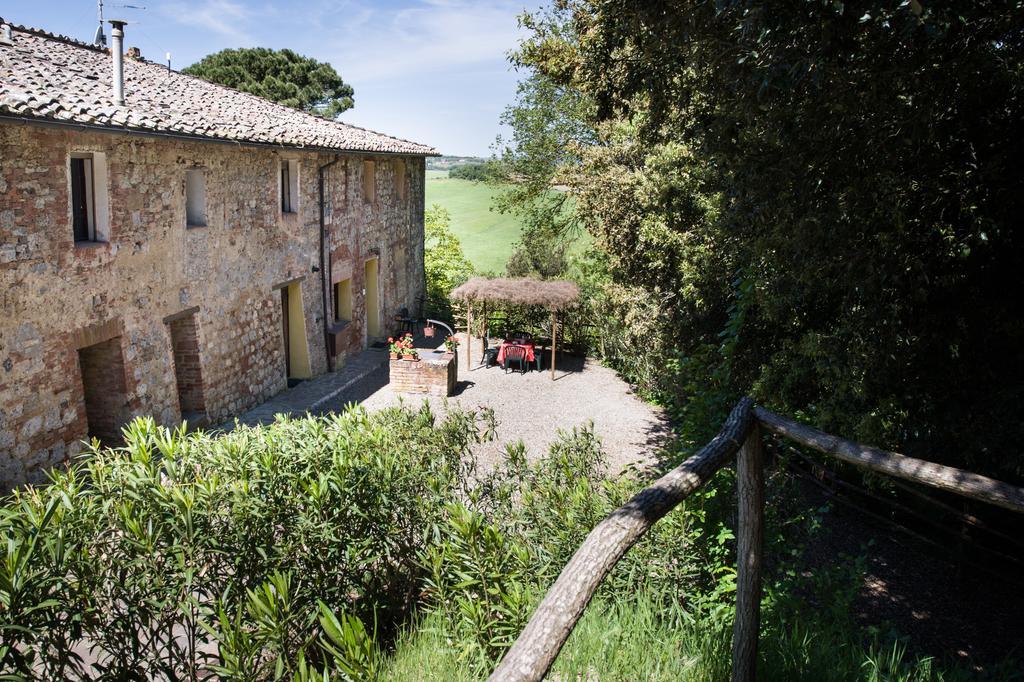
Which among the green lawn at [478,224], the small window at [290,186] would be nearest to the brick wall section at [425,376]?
the small window at [290,186]

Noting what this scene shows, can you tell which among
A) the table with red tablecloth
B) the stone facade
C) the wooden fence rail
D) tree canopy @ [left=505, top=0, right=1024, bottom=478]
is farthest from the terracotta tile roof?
the wooden fence rail

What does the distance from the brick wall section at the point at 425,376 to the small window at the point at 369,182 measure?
199 inches

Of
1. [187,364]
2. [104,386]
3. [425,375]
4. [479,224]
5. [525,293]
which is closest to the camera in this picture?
[104,386]

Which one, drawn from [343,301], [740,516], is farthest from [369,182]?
[740,516]

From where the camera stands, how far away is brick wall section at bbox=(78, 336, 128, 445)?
8906 mm

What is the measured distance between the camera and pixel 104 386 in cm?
897

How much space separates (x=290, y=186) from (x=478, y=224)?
3848 cm

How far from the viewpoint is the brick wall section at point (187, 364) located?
33.9ft

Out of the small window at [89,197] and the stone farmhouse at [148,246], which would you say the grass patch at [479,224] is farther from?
the small window at [89,197]

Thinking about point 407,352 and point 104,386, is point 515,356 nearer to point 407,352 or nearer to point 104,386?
point 407,352

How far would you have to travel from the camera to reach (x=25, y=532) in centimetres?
365

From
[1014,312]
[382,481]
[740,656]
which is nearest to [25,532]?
[382,481]

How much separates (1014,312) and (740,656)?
9.04ft

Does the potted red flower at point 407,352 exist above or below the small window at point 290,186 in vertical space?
below
